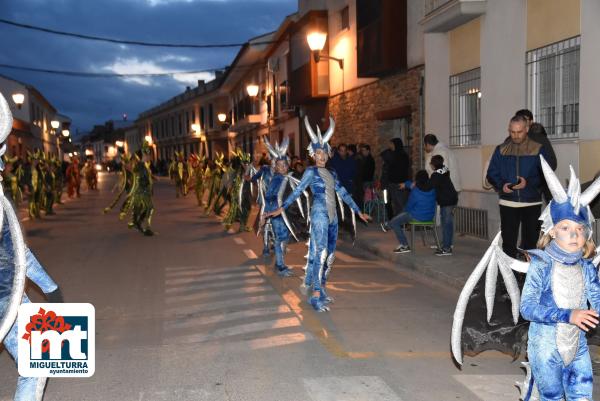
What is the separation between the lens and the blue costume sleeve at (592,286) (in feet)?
13.1

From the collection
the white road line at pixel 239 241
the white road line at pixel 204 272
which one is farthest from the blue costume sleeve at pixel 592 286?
the white road line at pixel 239 241

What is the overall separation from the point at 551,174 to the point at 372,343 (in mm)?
2745

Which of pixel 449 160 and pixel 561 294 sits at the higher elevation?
pixel 449 160

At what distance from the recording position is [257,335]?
6.57 m

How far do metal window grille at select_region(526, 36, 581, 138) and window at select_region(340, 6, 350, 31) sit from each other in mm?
10431

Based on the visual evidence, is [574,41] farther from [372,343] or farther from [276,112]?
[276,112]

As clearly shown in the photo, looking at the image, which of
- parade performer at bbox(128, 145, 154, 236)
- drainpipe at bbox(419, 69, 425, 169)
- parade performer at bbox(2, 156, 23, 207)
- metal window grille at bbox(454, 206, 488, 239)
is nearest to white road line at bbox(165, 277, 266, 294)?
metal window grille at bbox(454, 206, 488, 239)

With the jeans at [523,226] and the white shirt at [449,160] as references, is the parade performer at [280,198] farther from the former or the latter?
the jeans at [523,226]

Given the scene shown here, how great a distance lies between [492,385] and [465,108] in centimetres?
973

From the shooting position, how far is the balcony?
1271cm

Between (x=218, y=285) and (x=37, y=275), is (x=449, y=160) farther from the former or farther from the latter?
(x=37, y=275)

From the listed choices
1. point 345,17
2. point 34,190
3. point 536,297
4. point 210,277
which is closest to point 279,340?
point 536,297

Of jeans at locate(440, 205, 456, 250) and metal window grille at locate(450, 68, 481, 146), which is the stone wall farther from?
jeans at locate(440, 205, 456, 250)

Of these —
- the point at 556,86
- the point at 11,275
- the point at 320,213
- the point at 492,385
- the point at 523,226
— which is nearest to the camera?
the point at 11,275
